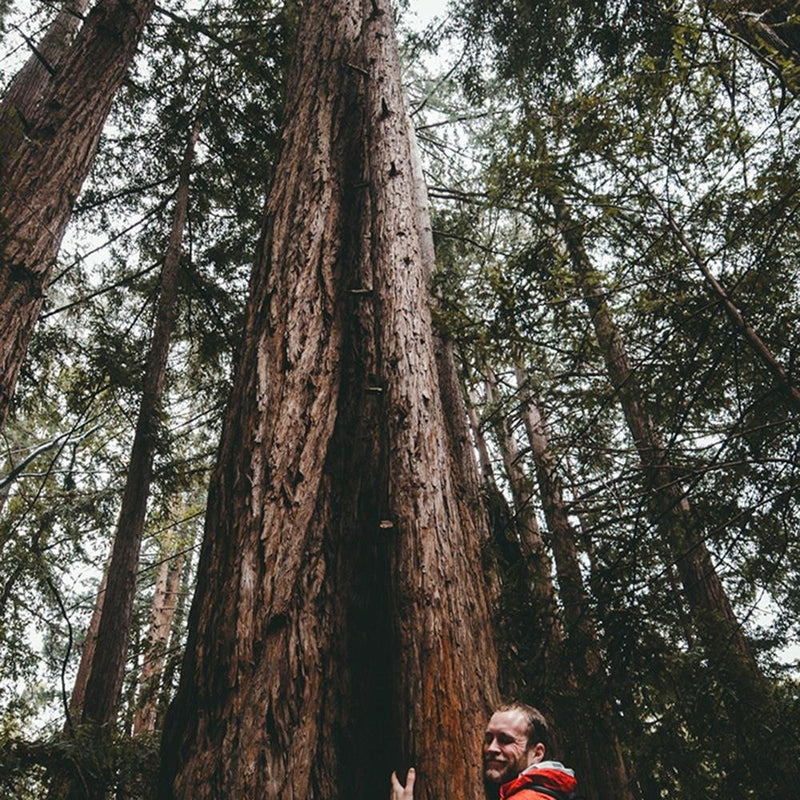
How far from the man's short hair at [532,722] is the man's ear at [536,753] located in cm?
1

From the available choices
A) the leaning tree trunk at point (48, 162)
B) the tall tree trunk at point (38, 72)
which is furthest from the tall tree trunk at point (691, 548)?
the tall tree trunk at point (38, 72)

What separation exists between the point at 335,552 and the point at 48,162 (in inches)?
143

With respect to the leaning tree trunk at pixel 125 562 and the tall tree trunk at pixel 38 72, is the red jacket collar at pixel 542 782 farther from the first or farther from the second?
the tall tree trunk at pixel 38 72

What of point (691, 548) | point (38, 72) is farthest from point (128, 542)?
point (38, 72)

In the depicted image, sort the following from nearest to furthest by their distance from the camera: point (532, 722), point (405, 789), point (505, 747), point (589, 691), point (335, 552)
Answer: point (405, 789)
point (505, 747)
point (532, 722)
point (335, 552)
point (589, 691)

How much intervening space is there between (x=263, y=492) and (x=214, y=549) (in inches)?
12.2

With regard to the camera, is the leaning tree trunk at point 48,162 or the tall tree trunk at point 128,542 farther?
the tall tree trunk at point 128,542

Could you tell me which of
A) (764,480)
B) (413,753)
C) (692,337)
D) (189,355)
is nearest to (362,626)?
(413,753)

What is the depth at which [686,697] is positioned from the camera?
3016 millimetres

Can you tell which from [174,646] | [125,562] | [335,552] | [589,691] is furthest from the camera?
[174,646]

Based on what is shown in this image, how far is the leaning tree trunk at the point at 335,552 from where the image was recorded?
1.79 metres

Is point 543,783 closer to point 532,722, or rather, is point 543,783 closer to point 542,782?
point 542,782

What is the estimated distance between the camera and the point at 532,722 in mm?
1889

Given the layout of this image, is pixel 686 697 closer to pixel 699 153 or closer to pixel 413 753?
pixel 413 753
